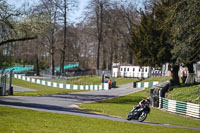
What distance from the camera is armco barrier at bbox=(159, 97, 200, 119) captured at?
69.2 ft

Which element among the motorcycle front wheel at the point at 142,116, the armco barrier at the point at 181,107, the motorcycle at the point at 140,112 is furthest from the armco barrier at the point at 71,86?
the motorcycle front wheel at the point at 142,116

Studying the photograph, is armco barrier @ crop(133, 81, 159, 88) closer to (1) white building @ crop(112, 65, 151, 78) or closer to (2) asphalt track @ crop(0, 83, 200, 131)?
(2) asphalt track @ crop(0, 83, 200, 131)

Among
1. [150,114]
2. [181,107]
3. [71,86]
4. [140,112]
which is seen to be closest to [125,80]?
[71,86]

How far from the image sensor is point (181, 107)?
22547 millimetres

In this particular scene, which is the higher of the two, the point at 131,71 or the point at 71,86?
the point at 131,71

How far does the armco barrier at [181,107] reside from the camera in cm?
2110

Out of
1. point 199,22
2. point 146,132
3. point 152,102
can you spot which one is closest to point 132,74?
point 152,102

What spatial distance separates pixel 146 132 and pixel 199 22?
10.7 m

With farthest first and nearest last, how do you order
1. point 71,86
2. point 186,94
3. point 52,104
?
point 71,86
point 186,94
point 52,104

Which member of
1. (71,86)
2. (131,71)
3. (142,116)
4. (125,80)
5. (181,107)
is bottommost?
(71,86)

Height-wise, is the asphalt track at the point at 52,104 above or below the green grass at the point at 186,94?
below

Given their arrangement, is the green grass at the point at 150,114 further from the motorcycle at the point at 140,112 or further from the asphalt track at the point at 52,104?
the motorcycle at the point at 140,112

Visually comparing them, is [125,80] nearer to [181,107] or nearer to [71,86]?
[71,86]

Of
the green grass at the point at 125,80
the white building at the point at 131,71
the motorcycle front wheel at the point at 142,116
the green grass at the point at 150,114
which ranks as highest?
the white building at the point at 131,71
